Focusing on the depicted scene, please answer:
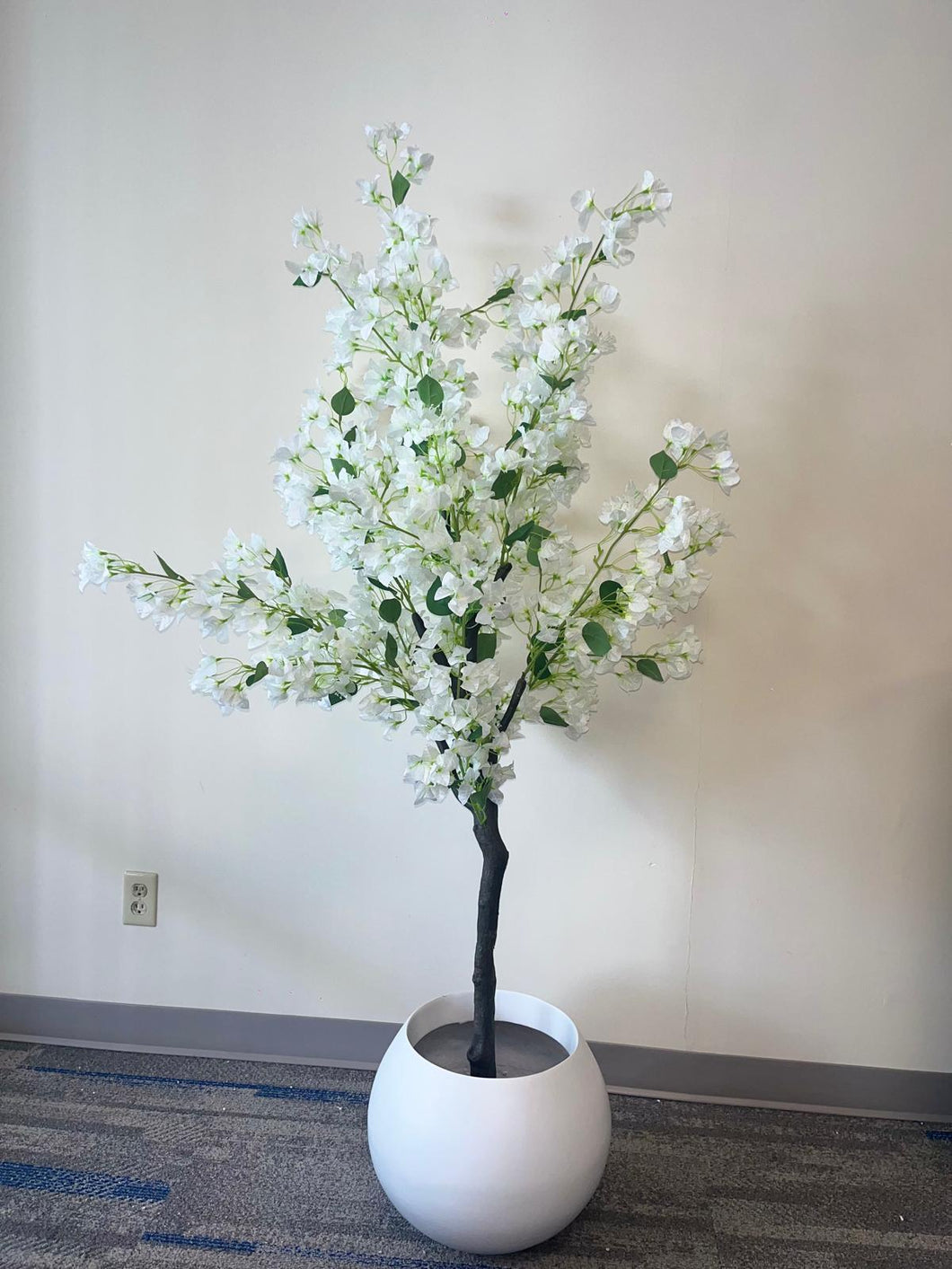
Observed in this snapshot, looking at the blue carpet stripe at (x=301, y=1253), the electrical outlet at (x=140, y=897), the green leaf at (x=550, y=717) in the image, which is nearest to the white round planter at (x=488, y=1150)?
the blue carpet stripe at (x=301, y=1253)

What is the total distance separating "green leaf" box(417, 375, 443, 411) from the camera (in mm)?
1177

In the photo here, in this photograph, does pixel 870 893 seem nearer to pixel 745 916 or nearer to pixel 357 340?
pixel 745 916

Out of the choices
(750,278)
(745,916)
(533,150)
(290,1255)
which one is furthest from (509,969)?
(533,150)

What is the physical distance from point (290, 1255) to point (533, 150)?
1843 millimetres

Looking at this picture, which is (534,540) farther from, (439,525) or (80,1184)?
(80,1184)

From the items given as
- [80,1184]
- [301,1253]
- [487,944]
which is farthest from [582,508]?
[80,1184]

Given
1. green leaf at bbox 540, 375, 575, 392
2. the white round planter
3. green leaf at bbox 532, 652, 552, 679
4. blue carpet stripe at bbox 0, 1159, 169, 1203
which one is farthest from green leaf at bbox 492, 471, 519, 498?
blue carpet stripe at bbox 0, 1159, 169, 1203

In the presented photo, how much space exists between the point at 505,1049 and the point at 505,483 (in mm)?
896

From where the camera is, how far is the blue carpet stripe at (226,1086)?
175 cm

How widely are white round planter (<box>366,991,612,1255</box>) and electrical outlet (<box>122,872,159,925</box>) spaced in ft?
2.38

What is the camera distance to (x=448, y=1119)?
1.29 metres

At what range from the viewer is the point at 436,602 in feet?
3.92

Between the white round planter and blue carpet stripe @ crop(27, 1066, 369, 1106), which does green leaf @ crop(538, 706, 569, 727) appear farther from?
blue carpet stripe @ crop(27, 1066, 369, 1106)

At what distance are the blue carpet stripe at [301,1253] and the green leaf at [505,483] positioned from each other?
1.10 m
